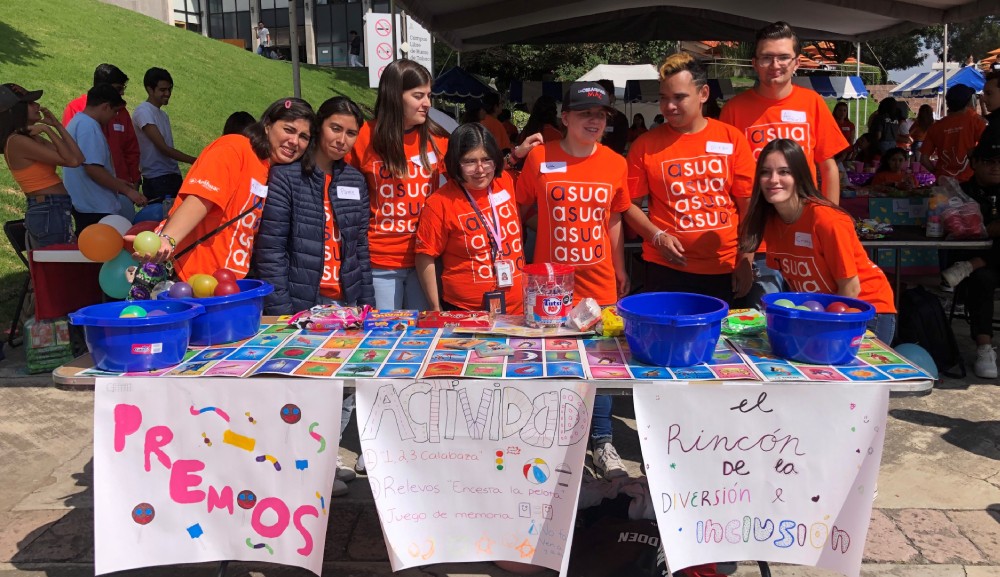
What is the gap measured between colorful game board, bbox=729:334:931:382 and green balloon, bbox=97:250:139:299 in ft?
9.37

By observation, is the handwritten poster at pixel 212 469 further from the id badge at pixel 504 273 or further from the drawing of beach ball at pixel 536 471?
the id badge at pixel 504 273

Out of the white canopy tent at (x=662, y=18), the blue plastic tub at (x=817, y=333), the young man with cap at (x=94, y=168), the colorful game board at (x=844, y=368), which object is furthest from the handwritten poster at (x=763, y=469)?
the white canopy tent at (x=662, y=18)

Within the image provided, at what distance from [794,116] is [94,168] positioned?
4.89 meters

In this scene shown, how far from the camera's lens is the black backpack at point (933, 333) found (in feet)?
16.6

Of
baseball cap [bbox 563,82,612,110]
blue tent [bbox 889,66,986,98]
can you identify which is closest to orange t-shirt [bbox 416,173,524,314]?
baseball cap [bbox 563,82,612,110]

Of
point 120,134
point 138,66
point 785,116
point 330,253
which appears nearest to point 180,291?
point 330,253

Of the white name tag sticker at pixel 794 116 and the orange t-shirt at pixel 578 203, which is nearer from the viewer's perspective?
the orange t-shirt at pixel 578 203

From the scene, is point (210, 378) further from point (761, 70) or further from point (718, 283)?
point (761, 70)

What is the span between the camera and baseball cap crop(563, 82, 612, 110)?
309 cm

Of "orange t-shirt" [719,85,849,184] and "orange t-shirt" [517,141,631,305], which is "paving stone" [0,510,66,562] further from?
"orange t-shirt" [719,85,849,184]

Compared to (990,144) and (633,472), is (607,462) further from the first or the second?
(990,144)

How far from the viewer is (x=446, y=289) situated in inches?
132

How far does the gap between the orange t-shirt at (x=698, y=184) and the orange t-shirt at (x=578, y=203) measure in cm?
19

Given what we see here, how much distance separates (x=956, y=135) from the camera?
8023mm
